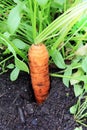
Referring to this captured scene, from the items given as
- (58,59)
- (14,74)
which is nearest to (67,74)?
(58,59)

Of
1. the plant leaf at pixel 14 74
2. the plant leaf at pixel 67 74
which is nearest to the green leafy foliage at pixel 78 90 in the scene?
the plant leaf at pixel 67 74

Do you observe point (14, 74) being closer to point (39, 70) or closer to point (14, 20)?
point (39, 70)

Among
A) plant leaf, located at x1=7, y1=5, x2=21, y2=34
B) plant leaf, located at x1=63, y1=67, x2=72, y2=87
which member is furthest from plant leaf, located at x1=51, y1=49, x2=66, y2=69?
plant leaf, located at x1=7, y1=5, x2=21, y2=34

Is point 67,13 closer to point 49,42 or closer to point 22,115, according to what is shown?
point 49,42

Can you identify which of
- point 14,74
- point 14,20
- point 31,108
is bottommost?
point 31,108

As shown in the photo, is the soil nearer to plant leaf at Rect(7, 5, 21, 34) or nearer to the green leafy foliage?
the green leafy foliage

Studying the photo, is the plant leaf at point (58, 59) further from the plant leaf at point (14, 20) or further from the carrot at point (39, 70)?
the plant leaf at point (14, 20)

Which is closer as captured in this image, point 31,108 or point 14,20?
point 14,20
